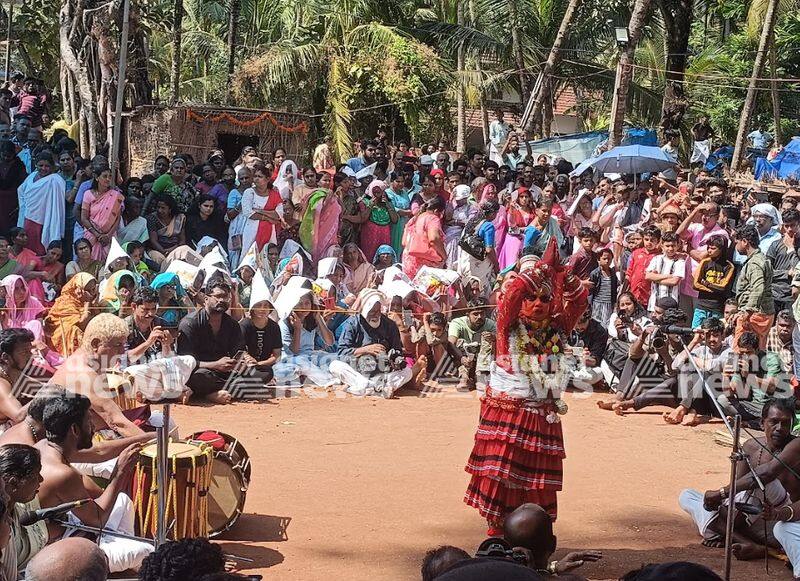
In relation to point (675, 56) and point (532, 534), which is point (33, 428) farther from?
point (675, 56)

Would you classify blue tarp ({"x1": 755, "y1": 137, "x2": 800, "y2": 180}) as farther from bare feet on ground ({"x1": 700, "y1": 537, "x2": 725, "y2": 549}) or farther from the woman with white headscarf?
bare feet on ground ({"x1": 700, "y1": 537, "x2": 725, "y2": 549})

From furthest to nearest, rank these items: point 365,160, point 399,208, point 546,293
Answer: point 365,160 < point 399,208 < point 546,293

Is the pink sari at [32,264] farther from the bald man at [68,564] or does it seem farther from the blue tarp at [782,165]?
the blue tarp at [782,165]

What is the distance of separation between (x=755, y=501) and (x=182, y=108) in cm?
1173

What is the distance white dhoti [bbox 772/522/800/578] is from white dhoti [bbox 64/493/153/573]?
359 cm

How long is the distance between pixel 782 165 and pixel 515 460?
14518 millimetres

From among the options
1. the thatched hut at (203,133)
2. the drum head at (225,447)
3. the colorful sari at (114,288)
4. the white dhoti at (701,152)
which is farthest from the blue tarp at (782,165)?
the drum head at (225,447)

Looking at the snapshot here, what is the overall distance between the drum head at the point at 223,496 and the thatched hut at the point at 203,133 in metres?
9.90

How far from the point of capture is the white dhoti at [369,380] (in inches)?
442

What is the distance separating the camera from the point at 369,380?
37.0 ft

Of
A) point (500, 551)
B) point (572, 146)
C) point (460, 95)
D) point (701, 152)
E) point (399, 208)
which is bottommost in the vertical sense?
point (500, 551)

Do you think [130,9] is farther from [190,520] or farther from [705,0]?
[705,0]

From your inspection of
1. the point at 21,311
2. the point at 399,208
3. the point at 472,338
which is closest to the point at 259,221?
the point at 399,208

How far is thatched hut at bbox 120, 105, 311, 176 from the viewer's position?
16141mm
